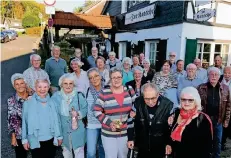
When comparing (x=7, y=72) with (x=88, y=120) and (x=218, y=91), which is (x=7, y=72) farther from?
(x=218, y=91)

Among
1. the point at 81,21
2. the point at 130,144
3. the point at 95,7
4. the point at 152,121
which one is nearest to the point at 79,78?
the point at 130,144

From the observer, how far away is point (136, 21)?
1217 centimetres

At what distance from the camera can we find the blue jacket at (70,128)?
3.16 metres

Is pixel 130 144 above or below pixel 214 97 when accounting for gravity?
below

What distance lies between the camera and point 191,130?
8.04 feet

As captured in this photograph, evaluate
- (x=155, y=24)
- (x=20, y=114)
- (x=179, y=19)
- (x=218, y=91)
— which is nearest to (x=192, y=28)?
(x=179, y=19)

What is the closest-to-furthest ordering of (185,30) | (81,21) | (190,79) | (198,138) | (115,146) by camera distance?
(198,138) → (115,146) → (190,79) → (185,30) → (81,21)

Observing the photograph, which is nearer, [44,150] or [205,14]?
[44,150]

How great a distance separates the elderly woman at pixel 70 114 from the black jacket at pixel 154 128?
2.89 feet

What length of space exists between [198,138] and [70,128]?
1742 millimetres

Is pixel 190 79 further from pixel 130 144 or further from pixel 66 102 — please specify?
pixel 66 102

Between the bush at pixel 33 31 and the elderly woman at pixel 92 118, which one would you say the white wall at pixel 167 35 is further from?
the bush at pixel 33 31

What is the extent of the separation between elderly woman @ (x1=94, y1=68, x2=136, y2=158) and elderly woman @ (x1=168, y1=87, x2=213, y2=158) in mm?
723

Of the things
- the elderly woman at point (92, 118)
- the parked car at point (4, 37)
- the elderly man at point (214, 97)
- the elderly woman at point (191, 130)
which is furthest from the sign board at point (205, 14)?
the parked car at point (4, 37)
